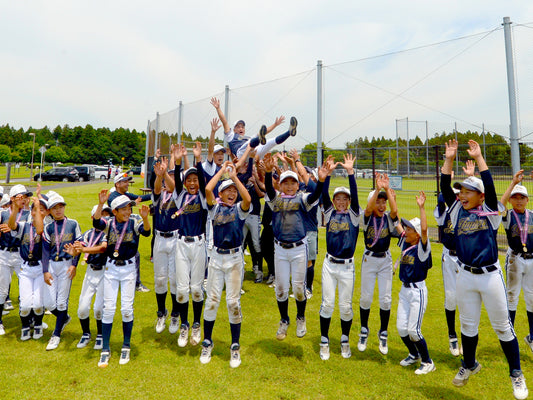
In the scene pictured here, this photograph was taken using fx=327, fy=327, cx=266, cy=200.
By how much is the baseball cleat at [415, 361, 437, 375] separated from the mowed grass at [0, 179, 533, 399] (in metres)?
0.06

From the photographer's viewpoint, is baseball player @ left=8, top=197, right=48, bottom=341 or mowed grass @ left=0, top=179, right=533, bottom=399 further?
baseball player @ left=8, top=197, right=48, bottom=341

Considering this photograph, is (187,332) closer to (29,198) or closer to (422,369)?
(422,369)

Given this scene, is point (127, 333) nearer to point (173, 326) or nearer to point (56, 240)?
point (173, 326)

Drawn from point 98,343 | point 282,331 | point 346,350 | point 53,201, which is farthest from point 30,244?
point 346,350

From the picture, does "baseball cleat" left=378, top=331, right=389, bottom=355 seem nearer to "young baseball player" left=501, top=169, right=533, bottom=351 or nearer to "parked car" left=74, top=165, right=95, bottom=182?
"young baseball player" left=501, top=169, right=533, bottom=351

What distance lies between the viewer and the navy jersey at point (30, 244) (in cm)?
522

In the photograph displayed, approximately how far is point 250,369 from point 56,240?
3.58 m

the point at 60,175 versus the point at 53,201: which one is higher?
the point at 60,175

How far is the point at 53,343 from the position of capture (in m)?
4.89

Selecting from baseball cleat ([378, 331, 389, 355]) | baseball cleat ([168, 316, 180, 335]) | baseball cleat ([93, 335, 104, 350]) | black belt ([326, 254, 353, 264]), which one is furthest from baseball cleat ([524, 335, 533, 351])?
baseball cleat ([93, 335, 104, 350])

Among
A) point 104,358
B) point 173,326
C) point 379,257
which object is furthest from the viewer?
point 173,326

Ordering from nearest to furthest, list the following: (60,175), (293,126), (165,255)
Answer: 1. (293,126)
2. (165,255)
3. (60,175)

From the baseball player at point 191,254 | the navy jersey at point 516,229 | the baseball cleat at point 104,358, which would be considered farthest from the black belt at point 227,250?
the navy jersey at point 516,229

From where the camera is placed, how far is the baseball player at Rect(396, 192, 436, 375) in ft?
14.2
